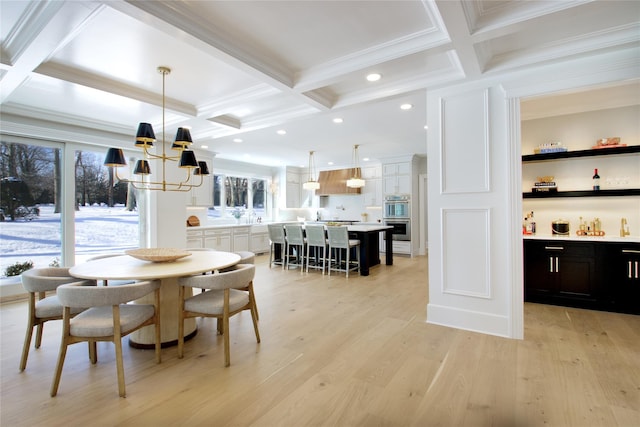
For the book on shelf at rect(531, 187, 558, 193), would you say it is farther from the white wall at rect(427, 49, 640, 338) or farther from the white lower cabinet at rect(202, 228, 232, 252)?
the white lower cabinet at rect(202, 228, 232, 252)

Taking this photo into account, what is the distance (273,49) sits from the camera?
8.86 feet

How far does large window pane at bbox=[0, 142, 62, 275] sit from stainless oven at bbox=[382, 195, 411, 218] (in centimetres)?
672

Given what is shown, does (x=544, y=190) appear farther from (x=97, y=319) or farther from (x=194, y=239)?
(x=194, y=239)

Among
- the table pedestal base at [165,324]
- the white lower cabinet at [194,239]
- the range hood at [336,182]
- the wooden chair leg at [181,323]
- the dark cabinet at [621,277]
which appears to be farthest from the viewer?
the range hood at [336,182]

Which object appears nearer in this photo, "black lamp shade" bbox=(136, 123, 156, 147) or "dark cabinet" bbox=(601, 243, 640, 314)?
"black lamp shade" bbox=(136, 123, 156, 147)

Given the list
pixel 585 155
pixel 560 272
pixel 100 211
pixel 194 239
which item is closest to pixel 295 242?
pixel 194 239

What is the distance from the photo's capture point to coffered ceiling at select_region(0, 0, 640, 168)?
2133 millimetres

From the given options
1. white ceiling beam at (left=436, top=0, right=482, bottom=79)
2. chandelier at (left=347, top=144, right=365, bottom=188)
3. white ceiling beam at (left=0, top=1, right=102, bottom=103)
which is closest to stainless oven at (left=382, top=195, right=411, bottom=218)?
chandelier at (left=347, top=144, right=365, bottom=188)

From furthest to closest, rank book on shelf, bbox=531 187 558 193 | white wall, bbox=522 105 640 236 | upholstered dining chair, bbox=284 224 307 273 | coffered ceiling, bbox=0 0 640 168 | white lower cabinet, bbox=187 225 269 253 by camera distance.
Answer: white lower cabinet, bbox=187 225 269 253 < upholstered dining chair, bbox=284 224 307 273 < book on shelf, bbox=531 187 558 193 < white wall, bbox=522 105 640 236 < coffered ceiling, bbox=0 0 640 168

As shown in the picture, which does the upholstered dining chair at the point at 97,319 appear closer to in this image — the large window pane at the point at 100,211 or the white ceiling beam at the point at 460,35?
the white ceiling beam at the point at 460,35

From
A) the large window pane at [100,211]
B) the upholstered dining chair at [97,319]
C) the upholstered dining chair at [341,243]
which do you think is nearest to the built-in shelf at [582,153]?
the upholstered dining chair at [341,243]

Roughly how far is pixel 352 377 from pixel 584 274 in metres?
3.26

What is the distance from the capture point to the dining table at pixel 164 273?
8.10 feet

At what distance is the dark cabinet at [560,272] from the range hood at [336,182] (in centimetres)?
543
